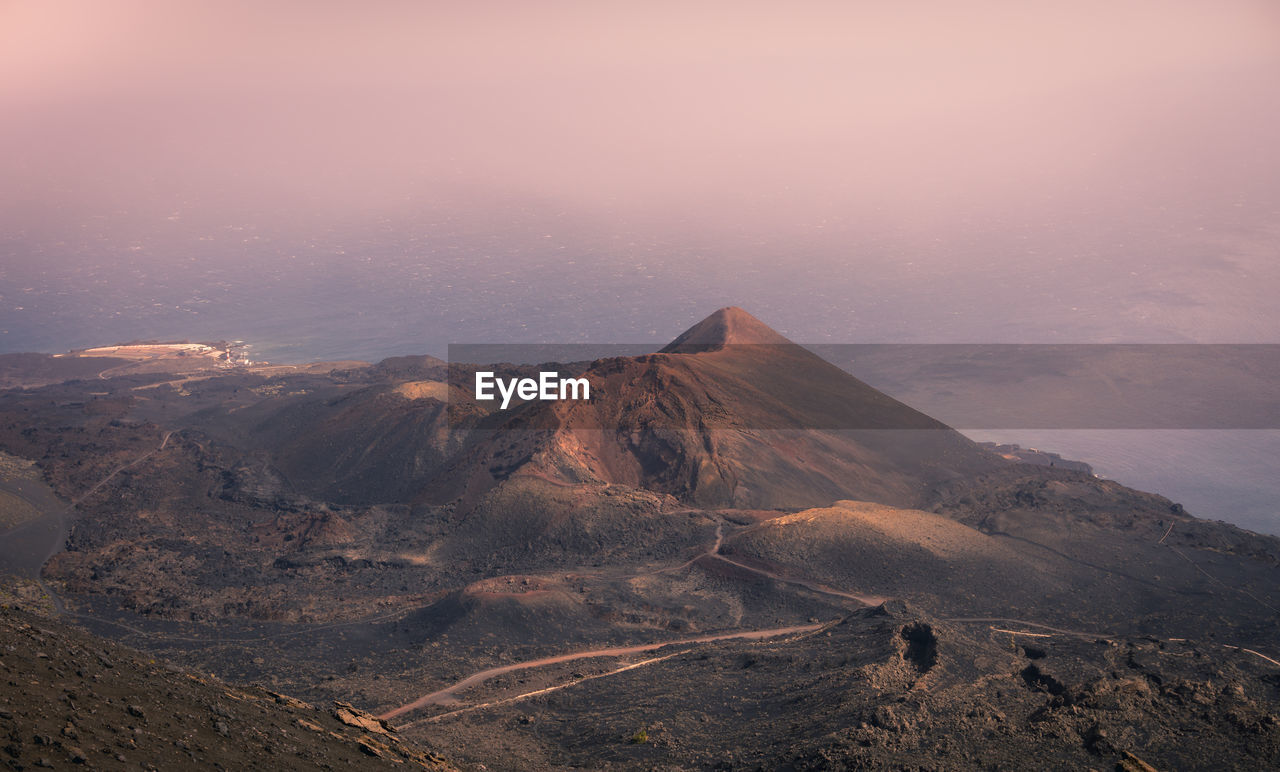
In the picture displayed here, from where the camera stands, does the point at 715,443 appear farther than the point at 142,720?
Yes

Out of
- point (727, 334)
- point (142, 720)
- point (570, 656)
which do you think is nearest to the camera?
point (142, 720)

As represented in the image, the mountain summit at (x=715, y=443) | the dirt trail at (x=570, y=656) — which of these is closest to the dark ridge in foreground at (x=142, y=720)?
the dirt trail at (x=570, y=656)

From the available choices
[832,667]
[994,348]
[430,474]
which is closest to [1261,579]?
[832,667]

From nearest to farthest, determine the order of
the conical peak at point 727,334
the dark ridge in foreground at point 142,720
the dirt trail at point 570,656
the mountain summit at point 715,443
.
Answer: the dark ridge in foreground at point 142,720
the dirt trail at point 570,656
the mountain summit at point 715,443
the conical peak at point 727,334

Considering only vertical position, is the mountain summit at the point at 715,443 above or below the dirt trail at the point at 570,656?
above

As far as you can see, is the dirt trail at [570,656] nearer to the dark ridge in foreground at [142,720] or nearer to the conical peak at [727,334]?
the dark ridge in foreground at [142,720]

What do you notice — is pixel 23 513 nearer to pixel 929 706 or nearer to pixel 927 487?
pixel 929 706

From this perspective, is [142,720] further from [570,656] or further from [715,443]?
[715,443]

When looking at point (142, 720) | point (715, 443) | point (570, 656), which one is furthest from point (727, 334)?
point (142, 720)
